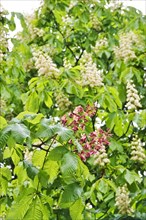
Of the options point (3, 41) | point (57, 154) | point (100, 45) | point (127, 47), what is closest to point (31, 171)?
point (57, 154)

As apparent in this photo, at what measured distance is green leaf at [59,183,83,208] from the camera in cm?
179

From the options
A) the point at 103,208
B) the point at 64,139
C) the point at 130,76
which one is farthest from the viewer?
the point at 130,76

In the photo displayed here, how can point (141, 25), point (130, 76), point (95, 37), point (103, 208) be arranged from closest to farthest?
point (103, 208) → point (130, 76) → point (141, 25) → point (95, 37)

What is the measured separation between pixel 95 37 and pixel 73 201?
3162 millimetres

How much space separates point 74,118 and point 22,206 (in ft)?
1.47

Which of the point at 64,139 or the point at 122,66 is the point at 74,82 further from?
the point at 64,139

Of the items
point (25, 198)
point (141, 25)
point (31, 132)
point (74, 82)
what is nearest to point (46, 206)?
point (25, 198)

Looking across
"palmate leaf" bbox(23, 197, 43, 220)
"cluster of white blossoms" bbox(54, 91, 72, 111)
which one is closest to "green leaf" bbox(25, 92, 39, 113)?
"cluster of white blossoms" bbox(54, 91, 72, 111)

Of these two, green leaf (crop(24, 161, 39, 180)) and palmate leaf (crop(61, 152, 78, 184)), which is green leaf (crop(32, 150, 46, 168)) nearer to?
green leaf (crop(24, 161, 39, 180))

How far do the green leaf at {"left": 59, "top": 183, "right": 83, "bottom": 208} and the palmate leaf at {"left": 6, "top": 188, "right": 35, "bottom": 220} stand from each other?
0.38 ft

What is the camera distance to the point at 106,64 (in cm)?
485

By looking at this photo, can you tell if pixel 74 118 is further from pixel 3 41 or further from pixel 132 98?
pixel 3 41

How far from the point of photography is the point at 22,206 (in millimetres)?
1759

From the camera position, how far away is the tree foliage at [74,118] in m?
1.82
